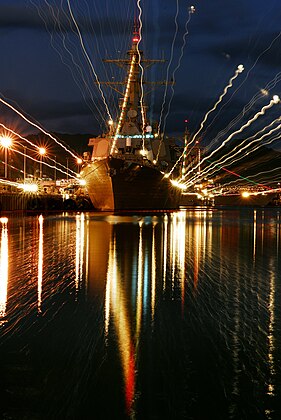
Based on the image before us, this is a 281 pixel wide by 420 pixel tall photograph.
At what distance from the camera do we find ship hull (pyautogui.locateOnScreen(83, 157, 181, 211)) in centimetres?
6169

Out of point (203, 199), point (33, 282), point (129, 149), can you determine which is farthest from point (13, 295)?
point (203, 199)

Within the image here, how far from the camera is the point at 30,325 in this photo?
7.48m

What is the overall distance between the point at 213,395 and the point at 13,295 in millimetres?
5486

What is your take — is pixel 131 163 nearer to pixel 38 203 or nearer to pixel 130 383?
pixel 38 203

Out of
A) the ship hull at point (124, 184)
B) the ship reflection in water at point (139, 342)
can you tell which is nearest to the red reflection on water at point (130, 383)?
the ship reflection in water at point (139, 342)

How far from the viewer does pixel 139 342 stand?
659cm

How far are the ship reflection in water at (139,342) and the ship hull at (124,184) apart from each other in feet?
157

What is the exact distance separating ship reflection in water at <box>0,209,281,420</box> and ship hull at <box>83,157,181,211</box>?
47822 millimetres

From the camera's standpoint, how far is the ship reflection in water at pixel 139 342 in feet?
15.4

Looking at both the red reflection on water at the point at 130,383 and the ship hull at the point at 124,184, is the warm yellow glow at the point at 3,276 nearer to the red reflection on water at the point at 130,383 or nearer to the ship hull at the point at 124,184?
the red reflection on water at the point at 130,383

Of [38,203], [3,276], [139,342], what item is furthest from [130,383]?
[38,203]

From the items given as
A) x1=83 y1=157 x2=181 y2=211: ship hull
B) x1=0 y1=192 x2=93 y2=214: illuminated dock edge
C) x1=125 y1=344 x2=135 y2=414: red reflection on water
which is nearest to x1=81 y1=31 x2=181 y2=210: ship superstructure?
x1=83 y1=157 x2=181 y2=211: ship hull

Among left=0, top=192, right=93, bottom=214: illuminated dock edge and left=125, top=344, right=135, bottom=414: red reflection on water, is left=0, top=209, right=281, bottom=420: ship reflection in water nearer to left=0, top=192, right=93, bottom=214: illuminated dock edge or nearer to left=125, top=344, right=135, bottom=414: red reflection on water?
left=125, top=344, right=135, bottom=414: red reflection on water

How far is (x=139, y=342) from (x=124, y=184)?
56486mm
